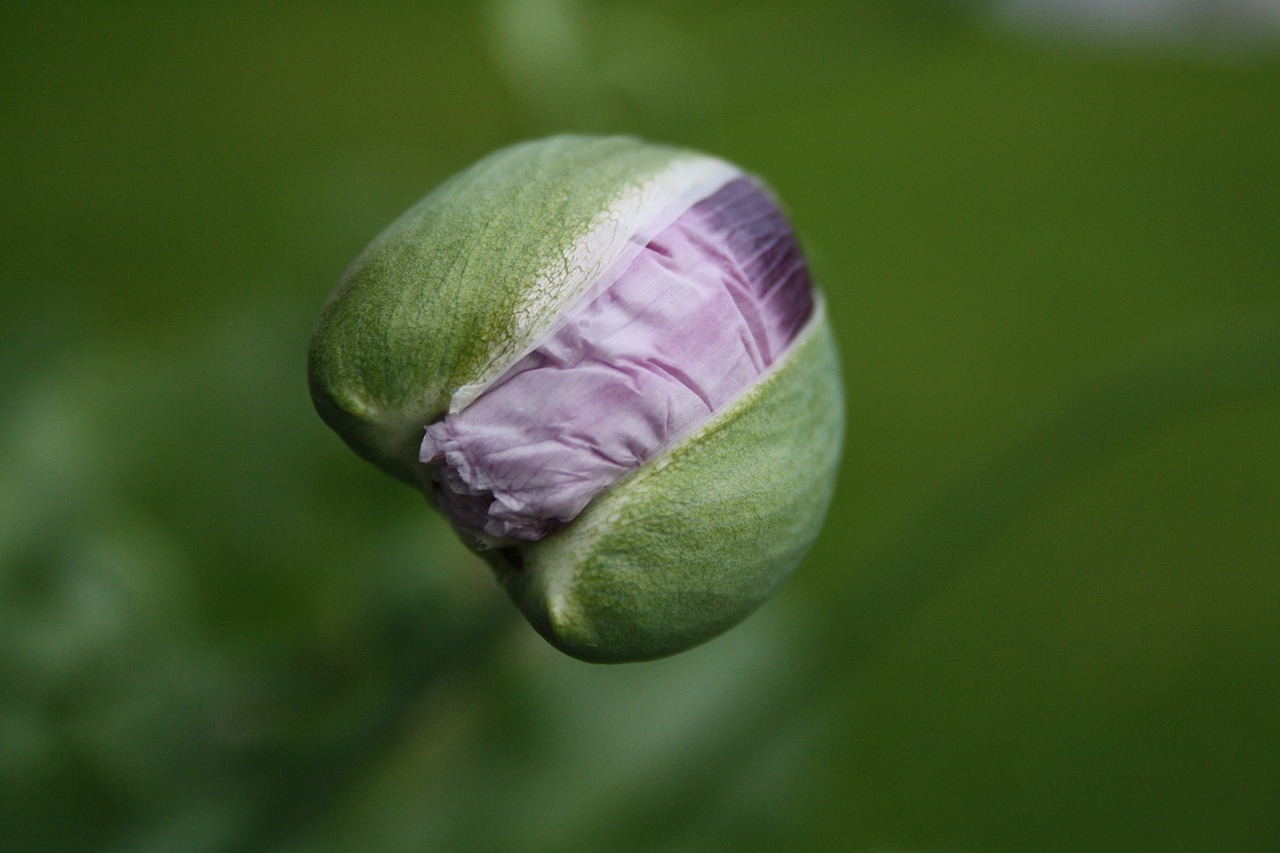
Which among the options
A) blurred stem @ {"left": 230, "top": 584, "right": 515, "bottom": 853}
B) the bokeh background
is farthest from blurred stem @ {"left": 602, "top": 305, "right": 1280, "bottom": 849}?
blurred stem @ {"left": 230, "top": 584, "right": 515, "bottom": 853}

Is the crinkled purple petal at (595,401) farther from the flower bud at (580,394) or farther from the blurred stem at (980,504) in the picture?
the blurred stem at (980,504)

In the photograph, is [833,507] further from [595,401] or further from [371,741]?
[595,401]

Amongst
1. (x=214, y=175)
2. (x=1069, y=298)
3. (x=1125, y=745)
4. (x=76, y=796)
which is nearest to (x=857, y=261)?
(x=1069, y=298)

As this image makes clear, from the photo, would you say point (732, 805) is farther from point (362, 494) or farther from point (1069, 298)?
point (1069, 298)

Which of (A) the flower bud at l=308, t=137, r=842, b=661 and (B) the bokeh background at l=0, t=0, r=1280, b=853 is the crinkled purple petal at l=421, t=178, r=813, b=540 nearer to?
(A) the flower bud at l=308, t=137, r=842, b=661

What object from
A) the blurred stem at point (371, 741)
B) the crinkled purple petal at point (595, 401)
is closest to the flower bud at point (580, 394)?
the crinkled purple petal at point (595, 401)

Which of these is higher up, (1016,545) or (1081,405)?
(1081,405)
